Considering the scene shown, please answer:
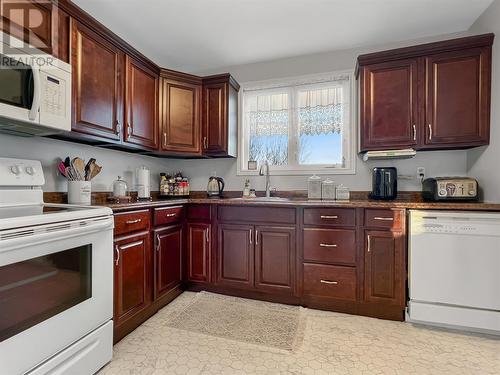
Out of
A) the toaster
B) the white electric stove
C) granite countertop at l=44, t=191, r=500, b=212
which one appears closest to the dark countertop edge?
granite countertop at l=44, t=191, r=500, b=212

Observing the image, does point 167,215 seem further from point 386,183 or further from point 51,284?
point 386,183

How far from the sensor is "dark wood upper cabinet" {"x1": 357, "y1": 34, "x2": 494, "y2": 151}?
2.10 metres

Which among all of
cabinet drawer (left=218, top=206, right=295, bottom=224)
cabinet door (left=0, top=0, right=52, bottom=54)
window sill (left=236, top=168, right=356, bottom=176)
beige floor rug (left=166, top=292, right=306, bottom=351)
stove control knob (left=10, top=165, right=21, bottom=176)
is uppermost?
cabinet door (left=0, top=0, right=52, bottom=54)

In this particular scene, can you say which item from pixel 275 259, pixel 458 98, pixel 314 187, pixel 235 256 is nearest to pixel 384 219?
pixel 314 187

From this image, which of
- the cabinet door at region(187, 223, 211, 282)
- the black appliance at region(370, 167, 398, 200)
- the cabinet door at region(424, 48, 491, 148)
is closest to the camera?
the cabinet door at region(424, 48, 491, 148)

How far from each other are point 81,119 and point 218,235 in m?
1.45

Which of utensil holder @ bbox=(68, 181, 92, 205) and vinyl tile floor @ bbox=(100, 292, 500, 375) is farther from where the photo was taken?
utensil holder @ bbox=(68, 181, 92, 205)

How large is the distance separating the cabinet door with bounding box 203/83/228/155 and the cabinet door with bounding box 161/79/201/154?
78 millimetres

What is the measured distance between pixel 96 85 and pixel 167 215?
1.14 metres

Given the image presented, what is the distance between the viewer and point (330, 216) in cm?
217

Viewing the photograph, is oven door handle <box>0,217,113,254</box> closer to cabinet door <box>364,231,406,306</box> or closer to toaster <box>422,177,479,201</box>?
cabinet door <box>364,231,406,306</box>

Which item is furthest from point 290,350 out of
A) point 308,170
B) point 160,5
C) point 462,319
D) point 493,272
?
point 160,5

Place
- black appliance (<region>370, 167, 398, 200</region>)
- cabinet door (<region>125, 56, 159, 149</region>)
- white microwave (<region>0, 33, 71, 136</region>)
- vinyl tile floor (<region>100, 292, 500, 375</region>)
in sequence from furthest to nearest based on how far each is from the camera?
black appliance (<region>370, 167, 398, 200</region>) < cabinet door (<region>125, 56, 159, 149</region>) < vinyl tile floor (<region>100, 292, 500, 375</region>) < white microwave (<region>0, 33, 71, 136</region>)

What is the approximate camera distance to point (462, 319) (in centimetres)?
185
